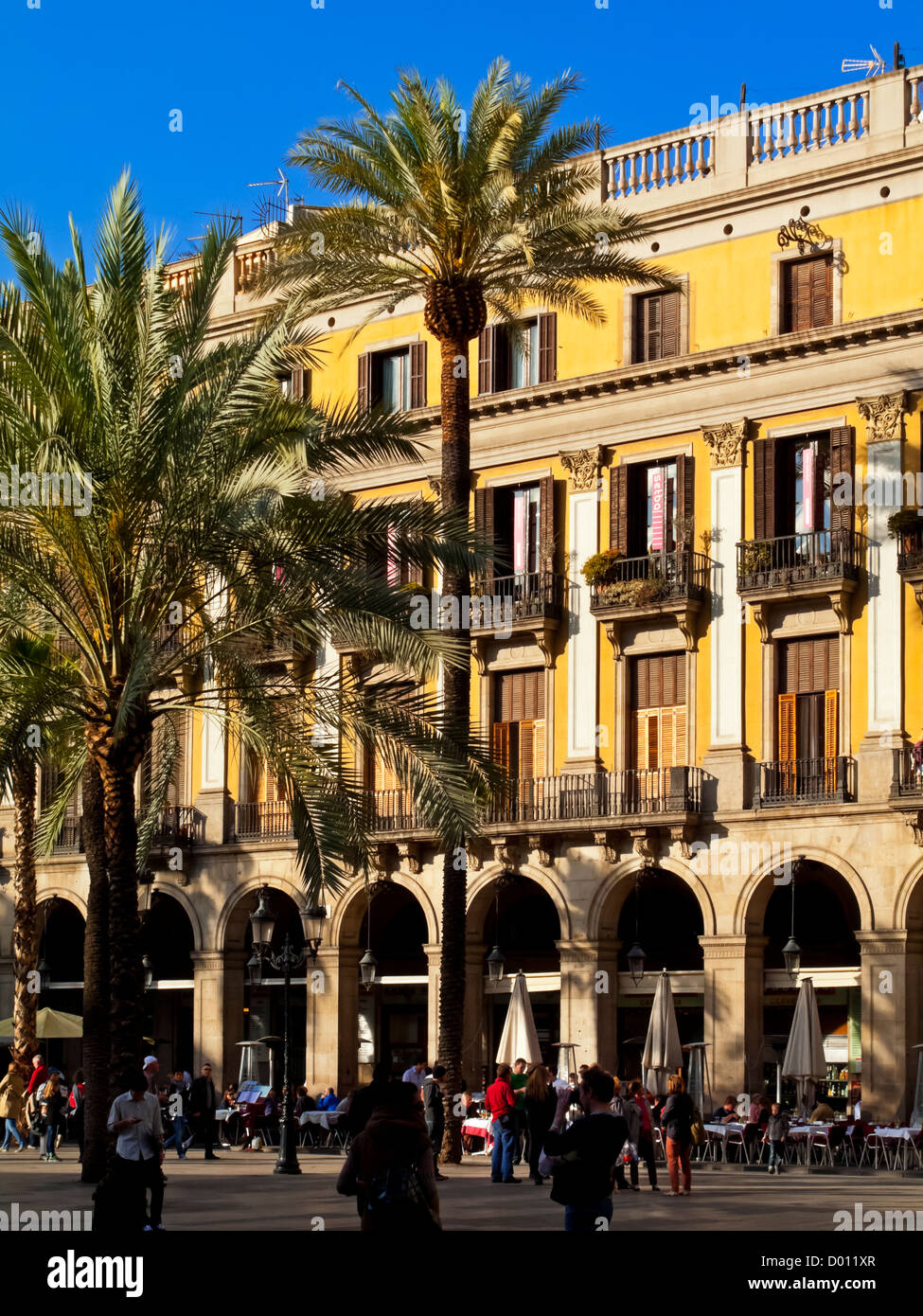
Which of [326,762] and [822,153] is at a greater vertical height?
[822,153]

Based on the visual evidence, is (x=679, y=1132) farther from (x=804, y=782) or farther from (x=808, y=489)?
(x=808, y=489)

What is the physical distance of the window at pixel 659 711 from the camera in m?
39.5

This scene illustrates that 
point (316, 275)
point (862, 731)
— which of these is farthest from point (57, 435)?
point (862, 731)

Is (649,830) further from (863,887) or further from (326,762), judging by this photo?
(326,762)

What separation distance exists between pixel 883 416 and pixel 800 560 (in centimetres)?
297

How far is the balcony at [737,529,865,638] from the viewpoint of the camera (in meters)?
36.7

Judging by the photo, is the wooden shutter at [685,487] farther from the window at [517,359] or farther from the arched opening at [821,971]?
the arched opening at [821,971]

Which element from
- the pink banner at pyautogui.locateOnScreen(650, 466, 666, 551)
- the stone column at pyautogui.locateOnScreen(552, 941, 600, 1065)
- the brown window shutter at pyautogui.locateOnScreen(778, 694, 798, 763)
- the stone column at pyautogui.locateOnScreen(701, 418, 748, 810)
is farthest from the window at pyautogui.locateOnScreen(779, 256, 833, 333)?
the stone column at pyautogui.locateOnScreen(552, 941, 600, 1065)

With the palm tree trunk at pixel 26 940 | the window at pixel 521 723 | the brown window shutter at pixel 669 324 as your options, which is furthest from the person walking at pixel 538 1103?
the brown window shutter at pixel 669 324

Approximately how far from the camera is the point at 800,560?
124 feet

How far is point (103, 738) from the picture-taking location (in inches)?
900

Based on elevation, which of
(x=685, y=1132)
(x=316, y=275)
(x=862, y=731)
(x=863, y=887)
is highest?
(x=316, y=275)

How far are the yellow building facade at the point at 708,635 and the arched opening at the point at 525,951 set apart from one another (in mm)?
77

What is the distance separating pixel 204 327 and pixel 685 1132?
10861 mm
